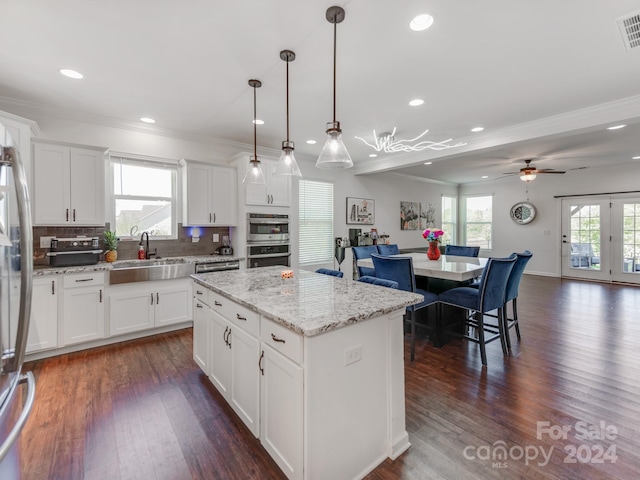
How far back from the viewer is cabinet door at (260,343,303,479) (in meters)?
1.42

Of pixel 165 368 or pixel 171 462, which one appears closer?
pixel 171 462

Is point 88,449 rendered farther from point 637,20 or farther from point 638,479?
point 637,20

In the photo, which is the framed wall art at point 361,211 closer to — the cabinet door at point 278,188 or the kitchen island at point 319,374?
the cabinet door at point 278,188

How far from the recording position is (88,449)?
181 centimetres

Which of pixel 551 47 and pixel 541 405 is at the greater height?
pixel 551 47

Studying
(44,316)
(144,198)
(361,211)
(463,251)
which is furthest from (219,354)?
(361,211)

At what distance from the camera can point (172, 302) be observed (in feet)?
12.4

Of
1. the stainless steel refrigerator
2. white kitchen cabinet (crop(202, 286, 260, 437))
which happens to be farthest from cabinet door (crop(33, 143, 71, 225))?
the stainless steel refrigerator

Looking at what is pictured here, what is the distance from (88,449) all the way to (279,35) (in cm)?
295

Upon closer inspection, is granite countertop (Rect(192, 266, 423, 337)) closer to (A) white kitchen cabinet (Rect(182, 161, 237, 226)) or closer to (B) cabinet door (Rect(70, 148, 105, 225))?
(A) white kitchen cabinet (Rect(182, 161, 237, 226))

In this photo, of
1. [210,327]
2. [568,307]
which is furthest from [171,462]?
[568,307]

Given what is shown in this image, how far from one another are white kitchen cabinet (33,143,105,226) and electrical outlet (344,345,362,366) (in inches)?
136

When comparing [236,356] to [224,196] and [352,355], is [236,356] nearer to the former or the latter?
[352,355]

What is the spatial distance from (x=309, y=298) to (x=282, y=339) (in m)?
0.43
